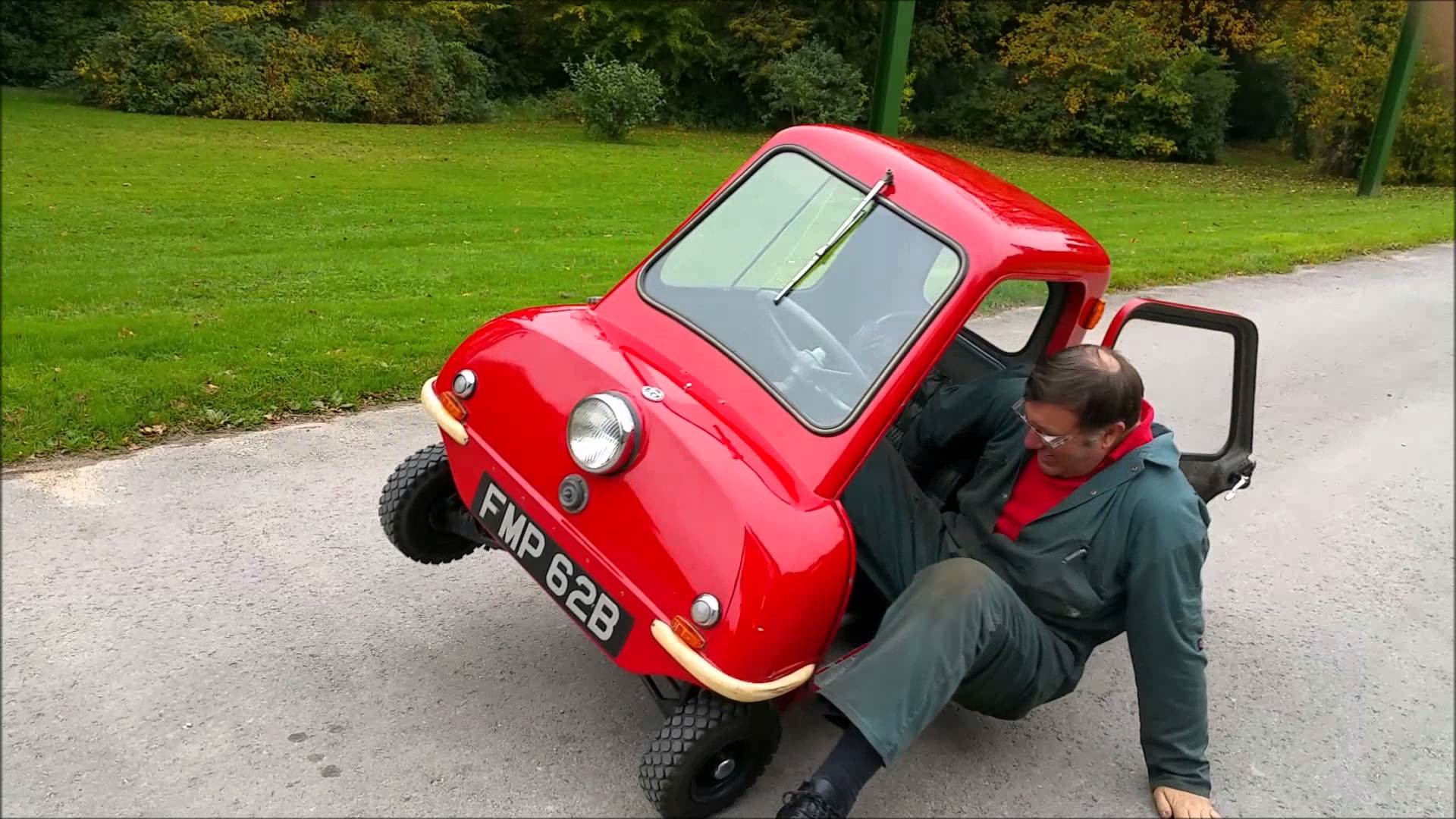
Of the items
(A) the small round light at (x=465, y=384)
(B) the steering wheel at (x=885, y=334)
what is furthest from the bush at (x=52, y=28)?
(B) the steering wheel at (x=885, y=334)

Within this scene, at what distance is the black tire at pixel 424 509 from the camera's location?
135 inches

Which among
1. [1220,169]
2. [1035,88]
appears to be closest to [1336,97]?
[1220,169]

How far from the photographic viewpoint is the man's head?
2709 millimetres

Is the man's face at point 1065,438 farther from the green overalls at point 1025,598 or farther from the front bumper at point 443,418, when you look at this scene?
the front bumper at point 443,418

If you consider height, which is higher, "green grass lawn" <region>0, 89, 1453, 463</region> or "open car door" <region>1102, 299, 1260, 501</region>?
"open car door" <region>1102, 299, 1260, 501</region>

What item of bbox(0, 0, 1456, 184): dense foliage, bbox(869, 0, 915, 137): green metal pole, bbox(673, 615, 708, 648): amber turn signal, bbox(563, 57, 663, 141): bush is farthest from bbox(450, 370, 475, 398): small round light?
bbox(563, 57, 663, 141): bush

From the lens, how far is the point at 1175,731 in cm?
293

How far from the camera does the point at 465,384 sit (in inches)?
119

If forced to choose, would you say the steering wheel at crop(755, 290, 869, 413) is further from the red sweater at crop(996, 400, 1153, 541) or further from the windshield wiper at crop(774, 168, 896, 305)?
the red sweater at crop(996, 400, 1153, 541)

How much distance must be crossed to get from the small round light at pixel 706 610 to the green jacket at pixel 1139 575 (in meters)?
0.98

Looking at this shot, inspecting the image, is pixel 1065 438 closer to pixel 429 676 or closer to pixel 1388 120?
pixel 429 676

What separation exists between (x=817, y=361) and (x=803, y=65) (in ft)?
75.1

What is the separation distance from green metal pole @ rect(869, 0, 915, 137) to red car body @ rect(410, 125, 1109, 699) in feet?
18.8

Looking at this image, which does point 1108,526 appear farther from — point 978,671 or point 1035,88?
point 1035,88
